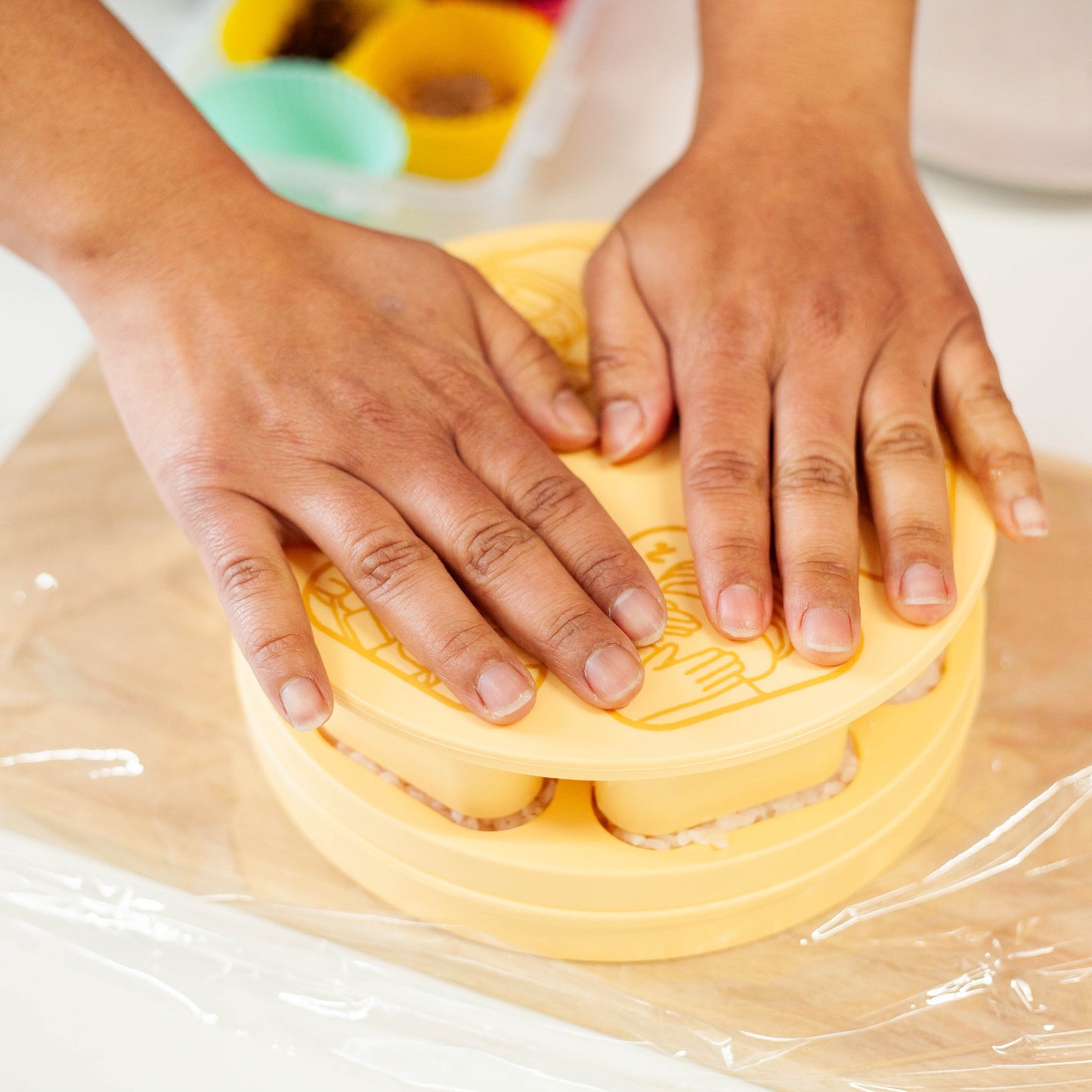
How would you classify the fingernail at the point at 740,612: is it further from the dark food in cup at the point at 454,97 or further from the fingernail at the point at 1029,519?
the dark food in cup at the point at 454,97

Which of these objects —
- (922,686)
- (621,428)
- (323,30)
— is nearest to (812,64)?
(621,428)

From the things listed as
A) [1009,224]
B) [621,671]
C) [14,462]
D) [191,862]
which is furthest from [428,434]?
[1009,224]

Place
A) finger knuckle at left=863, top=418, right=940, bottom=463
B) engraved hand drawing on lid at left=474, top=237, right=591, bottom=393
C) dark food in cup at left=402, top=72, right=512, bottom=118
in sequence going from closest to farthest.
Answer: finger knuckle at left=863, top=418, right=940, bottom=463 → engraved hand drawing on lid at left=474, top=237, right=591, bottom=393 → dark food in cup at left=402, top=72, right=512, bottom=118

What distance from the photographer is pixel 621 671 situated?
23.2 inches

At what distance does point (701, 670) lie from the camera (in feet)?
2.02

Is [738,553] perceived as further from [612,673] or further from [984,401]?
[984,401]

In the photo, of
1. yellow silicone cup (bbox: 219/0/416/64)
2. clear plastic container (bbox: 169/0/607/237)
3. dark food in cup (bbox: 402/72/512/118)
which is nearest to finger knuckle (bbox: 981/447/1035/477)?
clear plastic container (bbox: 169/0/607/237)

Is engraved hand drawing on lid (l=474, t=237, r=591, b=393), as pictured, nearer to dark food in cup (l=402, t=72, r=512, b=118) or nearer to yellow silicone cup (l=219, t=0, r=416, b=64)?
dark food in cup (l=402, t=72, r=512, b=118)

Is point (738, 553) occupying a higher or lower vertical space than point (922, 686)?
higher

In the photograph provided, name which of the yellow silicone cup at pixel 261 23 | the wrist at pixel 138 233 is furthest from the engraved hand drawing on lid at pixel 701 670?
the yellow silicone cup at pixel 261 23

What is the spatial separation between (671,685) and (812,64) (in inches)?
19.0

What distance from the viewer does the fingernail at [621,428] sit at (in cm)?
72

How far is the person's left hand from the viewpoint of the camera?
64cm

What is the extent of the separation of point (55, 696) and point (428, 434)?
344 millimetres
